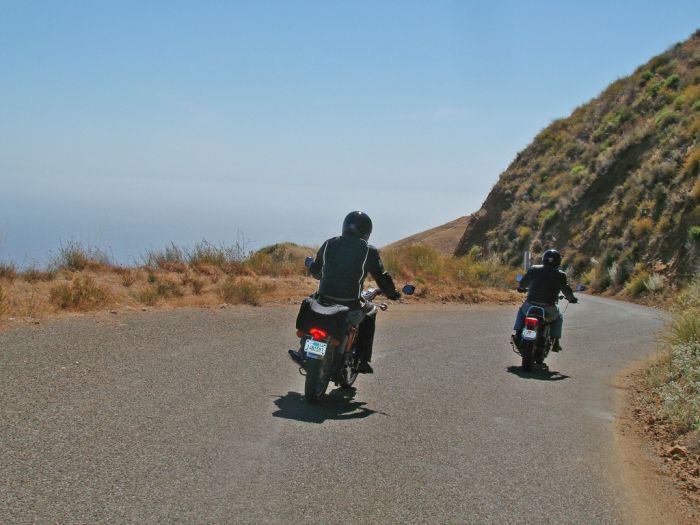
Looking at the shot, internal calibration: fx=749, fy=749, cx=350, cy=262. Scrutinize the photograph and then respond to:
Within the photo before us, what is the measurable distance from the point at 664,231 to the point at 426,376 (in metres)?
22.5

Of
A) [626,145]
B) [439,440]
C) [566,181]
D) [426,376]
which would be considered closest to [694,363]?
[426,376]

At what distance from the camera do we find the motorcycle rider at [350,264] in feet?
25.9

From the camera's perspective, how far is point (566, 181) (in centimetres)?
4256


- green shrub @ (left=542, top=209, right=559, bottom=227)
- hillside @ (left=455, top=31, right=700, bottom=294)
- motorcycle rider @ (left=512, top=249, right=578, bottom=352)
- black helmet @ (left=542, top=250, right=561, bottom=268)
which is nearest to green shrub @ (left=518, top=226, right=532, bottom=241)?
hillside @ (left=455, top=31, right=700, bottom=294)

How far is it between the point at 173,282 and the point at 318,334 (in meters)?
8.86

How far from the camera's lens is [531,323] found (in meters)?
10.7

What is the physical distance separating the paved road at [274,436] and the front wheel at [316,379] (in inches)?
8.1

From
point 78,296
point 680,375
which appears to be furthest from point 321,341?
point 78,296

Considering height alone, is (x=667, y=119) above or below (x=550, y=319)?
above

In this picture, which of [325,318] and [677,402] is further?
[677,402]

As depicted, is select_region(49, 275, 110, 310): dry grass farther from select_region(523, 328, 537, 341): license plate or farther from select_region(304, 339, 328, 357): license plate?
select_region(523, 328, 537, 341): license plate

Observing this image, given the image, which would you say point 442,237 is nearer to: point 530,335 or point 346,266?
point 530,335

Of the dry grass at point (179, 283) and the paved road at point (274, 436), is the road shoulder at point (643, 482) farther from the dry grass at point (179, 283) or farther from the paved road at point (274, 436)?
the dry grass at point (179, 283)

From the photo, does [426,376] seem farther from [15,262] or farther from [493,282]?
[493,282]
